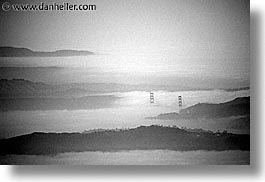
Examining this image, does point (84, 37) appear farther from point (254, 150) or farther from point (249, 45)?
point (254, 150)

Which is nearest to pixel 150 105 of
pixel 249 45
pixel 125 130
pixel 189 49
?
pixel 125 130

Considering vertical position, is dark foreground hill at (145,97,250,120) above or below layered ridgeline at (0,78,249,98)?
below

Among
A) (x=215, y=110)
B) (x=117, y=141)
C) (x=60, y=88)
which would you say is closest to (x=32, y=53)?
(x=60, y=88)

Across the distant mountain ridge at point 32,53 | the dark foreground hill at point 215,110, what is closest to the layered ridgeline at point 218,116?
the dark foreground hill at point 215,110

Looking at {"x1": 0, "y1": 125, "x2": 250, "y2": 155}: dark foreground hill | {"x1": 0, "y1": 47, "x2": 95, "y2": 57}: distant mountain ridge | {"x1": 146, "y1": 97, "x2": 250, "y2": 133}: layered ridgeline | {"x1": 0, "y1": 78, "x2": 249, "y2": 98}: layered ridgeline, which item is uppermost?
{"x1": 0, "y1": 47, "x2": 95, "y2": 57}: distant mountain ridge

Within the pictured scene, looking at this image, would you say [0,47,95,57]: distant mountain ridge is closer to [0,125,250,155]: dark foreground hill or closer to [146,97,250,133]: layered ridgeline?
[0,125,250,155]: dark foreground hill

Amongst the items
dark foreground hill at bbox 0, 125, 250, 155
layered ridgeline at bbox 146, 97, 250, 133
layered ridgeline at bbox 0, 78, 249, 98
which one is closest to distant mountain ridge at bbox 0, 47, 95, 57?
layered ridgeline at bbox 0, 78, 249, 98
